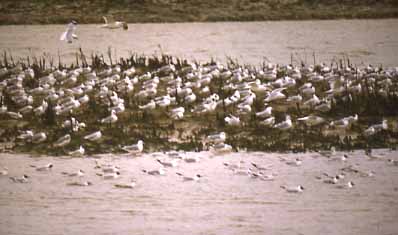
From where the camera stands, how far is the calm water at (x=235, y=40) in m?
11.7

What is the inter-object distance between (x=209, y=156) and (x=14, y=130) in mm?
2041

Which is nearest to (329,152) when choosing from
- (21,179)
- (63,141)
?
(63,141)

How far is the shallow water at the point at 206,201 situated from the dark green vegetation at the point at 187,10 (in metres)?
7.83

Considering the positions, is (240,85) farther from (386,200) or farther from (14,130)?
(386,200)

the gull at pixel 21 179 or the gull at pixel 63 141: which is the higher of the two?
the gull at pixel 63 141

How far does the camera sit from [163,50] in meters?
12.1

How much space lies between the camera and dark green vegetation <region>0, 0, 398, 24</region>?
1494cm

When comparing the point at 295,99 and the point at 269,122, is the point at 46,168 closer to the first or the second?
the point at 269,122

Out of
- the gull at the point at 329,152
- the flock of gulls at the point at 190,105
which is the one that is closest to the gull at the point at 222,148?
the flock of gulls at the point at 190,105

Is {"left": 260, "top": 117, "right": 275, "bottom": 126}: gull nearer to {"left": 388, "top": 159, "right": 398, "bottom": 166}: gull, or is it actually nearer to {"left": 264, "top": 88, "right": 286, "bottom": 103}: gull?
{"left": 264, "top": 88, "right": 286, "bottom": 103}: gull

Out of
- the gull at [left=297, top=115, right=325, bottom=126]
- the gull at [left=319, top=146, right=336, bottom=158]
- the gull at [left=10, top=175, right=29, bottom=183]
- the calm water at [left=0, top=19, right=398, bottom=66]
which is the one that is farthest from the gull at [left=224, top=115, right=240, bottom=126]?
the calm water at [left=0, top=19, right=398, bottom=66]

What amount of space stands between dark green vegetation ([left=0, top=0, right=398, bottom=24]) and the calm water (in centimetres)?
45

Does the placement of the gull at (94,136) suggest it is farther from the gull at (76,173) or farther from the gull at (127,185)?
the gull at (127,185)

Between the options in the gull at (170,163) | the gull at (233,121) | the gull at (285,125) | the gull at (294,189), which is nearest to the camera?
the gull at (294,189)
